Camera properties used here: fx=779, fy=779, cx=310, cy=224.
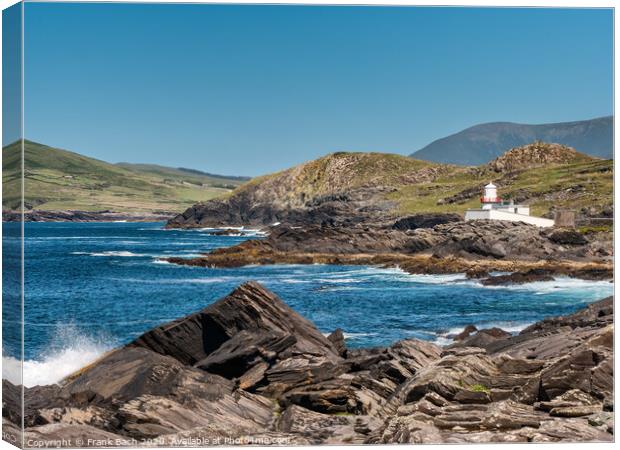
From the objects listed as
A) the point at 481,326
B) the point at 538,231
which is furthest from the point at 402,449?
the point at 538,231

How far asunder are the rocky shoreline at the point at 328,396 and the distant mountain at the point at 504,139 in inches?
181

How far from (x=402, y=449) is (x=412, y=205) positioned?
94.0 ft

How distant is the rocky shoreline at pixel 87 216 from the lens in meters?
11.8

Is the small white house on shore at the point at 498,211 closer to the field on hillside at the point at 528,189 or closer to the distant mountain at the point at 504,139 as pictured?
the field on hillside at the point at 528,189

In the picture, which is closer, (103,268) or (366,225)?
(103,268)

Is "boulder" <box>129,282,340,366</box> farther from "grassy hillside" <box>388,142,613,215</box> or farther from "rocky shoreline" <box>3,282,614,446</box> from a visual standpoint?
"grassy hillside" <box>388,142,613,215</box>

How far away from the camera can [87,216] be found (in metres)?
40.0

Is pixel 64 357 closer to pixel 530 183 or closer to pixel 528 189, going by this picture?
pixel 528 189

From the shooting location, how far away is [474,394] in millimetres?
11883

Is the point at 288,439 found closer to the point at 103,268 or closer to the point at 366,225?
the point at 103,268

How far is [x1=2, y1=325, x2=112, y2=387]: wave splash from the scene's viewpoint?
13898 millimetres

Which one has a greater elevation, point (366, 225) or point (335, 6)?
point (335, 6)

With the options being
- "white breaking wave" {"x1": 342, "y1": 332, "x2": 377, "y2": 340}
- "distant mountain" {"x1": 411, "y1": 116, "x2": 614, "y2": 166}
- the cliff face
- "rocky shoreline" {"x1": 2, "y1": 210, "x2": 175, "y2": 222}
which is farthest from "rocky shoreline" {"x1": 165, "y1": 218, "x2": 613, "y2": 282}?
"rocky shoreline" {"x1": 2, "y1": 210, "x2": 175, "y2": 222}

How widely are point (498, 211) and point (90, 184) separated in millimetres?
17028
